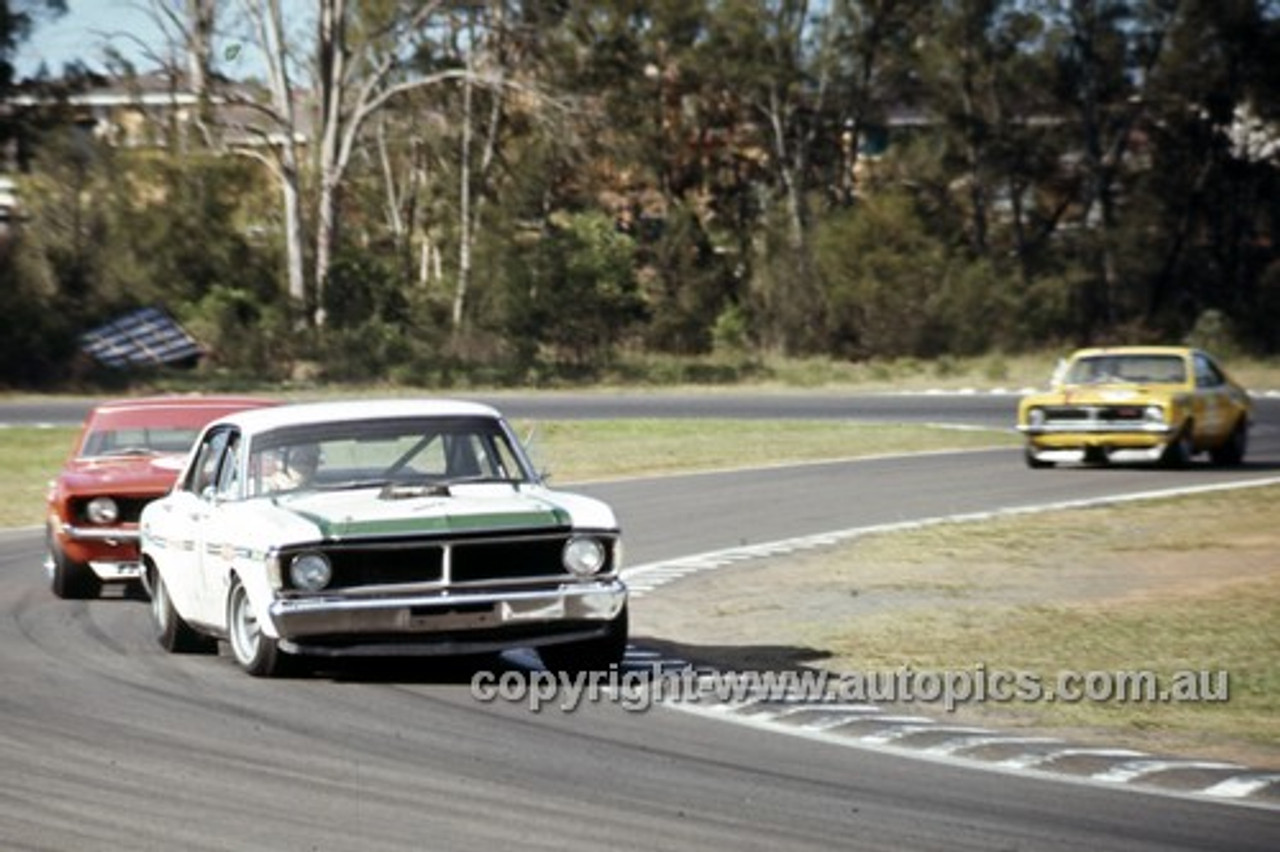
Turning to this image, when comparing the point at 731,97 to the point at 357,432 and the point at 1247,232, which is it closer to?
the point at 1247,232

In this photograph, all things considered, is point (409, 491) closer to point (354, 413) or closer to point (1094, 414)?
point (354, 413)

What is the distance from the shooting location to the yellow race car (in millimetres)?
30953

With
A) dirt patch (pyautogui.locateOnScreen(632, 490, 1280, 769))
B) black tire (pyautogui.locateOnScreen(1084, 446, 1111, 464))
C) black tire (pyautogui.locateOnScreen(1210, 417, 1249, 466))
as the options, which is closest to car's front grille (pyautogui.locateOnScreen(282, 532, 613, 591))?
dirt patch (pyautogui.locateOnScreen(632, 490, 1280, 769))

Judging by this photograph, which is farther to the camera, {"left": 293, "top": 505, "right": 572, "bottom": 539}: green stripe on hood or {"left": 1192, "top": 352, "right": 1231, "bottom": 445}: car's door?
{"left": 1192, "top": 352, "right": 1231, "bottom": 445}: car's door

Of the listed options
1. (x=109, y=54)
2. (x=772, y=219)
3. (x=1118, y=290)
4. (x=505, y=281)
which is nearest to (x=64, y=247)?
(x=109, y=54)

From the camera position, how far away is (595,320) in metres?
63.6

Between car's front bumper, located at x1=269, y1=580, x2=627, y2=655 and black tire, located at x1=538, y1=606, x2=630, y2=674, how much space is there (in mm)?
242

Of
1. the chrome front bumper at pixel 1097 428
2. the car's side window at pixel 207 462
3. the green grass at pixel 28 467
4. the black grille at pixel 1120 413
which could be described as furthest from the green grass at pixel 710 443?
the car's side window at pixel 207 462

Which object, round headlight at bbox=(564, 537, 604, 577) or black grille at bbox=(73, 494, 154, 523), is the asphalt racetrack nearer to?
round headlight at bbox=(564, 537, 604, 577)

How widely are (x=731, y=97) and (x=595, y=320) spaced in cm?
1248

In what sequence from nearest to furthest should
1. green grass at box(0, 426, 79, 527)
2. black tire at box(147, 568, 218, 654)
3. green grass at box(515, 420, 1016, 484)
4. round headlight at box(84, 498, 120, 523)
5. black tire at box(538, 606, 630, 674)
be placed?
black tire at box(538, 606, 630, 674) < black tire at box(147, 568, 218, 654) < round headlight at box(84, 498, 120, 523) < green grass at box(0, 426, 79, 527) < green grass at box(515, 420, 1016, 484)

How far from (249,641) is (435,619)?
1.24m

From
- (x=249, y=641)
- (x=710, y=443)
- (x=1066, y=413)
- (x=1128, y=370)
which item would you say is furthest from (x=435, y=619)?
(x=710, y=443)

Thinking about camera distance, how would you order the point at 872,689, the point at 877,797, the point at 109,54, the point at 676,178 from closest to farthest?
the point at 877,797
the point at 872,689
the point at 109,54
the point at 676,178
